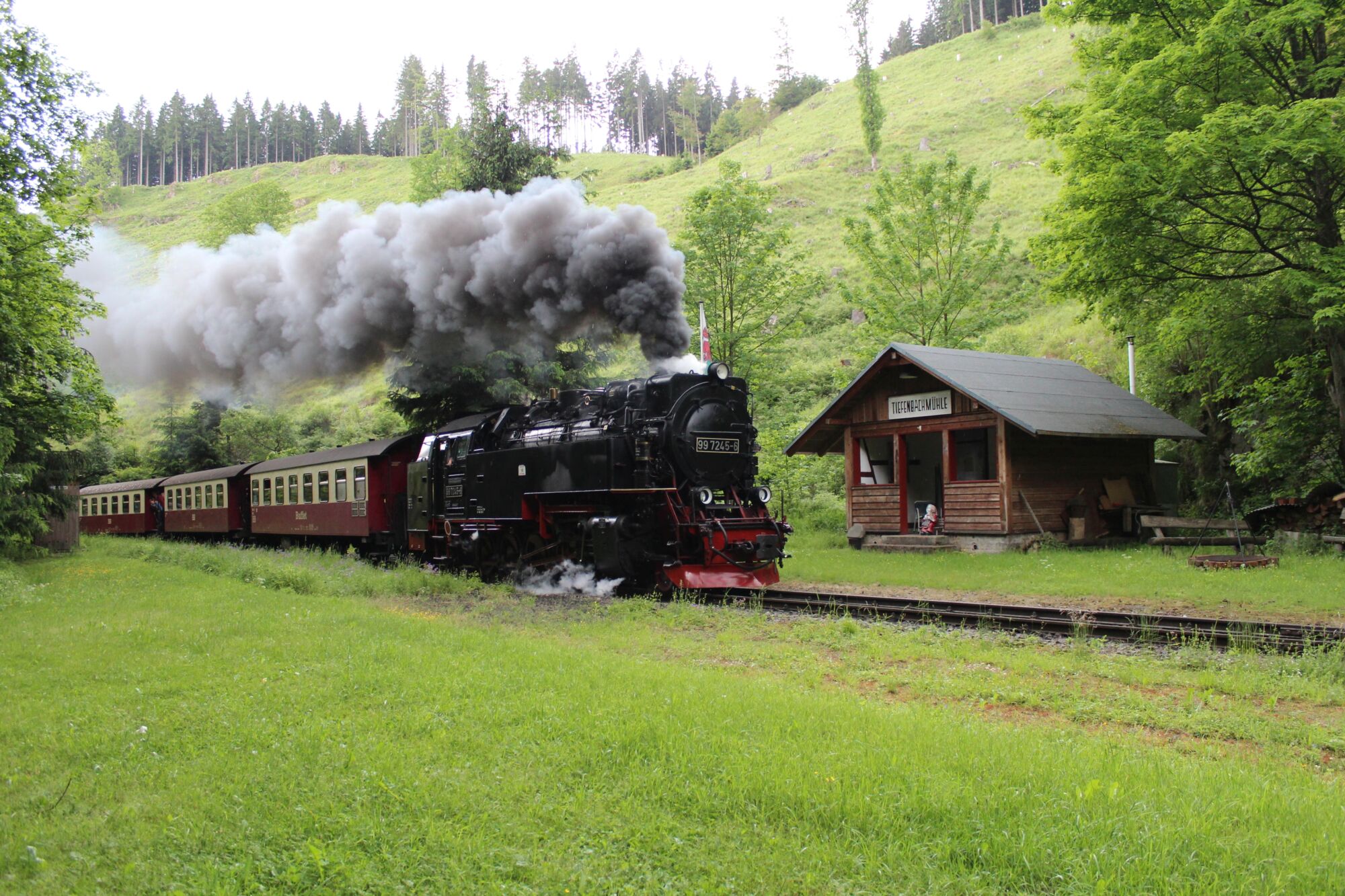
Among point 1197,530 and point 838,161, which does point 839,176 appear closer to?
point 838,161

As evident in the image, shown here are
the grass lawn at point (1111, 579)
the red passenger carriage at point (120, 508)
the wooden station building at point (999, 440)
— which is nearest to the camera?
the grass lawn at point (1111, 579)

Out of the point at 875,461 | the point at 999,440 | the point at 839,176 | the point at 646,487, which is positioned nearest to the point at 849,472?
the point at 875,461

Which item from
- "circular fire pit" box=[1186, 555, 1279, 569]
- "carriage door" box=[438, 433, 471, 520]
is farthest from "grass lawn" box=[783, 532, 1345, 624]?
"carriage door" box=[438, 433, 471, 520]

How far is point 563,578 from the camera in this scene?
13.6 m

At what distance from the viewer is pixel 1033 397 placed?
1786cm

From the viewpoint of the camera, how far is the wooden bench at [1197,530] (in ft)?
52.0

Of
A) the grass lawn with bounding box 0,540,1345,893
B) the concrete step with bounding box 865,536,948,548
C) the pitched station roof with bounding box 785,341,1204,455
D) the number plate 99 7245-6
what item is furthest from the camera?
the concrete step with bounding box 865,536,948,548

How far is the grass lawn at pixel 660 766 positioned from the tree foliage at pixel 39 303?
10.5 meters

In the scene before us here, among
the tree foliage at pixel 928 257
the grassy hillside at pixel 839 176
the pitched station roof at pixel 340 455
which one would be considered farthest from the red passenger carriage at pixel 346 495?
the tree foliage at pixel 928 257

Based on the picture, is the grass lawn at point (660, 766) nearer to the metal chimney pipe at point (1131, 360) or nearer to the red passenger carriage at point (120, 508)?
the metal chimney pipe at point (1131, 360)

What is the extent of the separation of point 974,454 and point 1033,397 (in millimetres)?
3543

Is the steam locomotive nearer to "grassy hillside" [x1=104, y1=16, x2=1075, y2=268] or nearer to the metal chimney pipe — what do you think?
the metal chimney pipe

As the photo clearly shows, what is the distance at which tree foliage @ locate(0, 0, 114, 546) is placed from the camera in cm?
1628

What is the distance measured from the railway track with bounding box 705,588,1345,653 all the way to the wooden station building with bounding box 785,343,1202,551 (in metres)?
6.18
